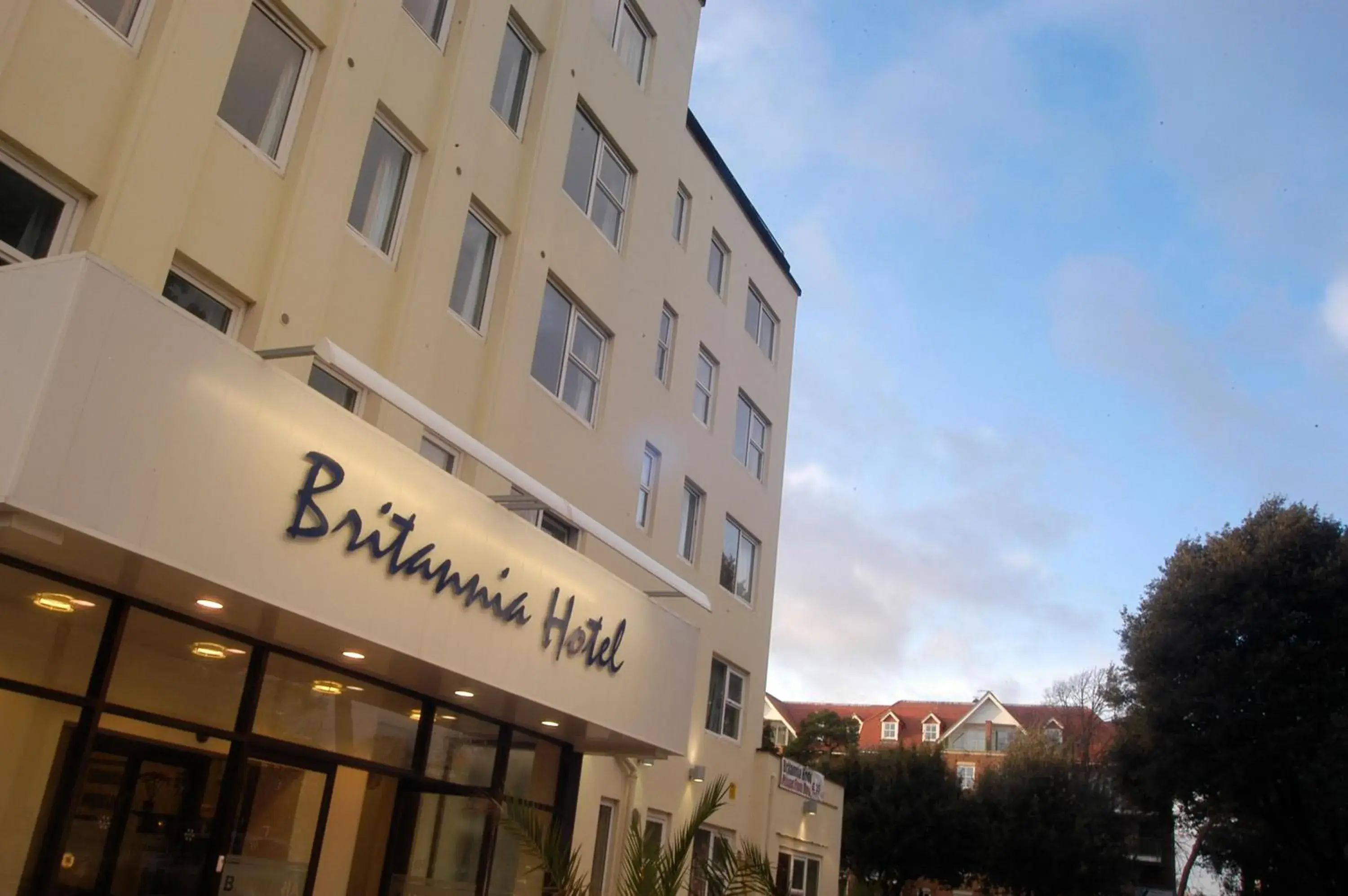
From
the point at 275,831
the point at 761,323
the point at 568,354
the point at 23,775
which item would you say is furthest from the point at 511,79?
the point at 761,323

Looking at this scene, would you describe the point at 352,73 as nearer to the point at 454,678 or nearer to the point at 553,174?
the point at 553,174

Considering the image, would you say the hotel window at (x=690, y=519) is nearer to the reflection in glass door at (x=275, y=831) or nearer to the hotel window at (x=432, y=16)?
the hotel window at (x=432, y=16)

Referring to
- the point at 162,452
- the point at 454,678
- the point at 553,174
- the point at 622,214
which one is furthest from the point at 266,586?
the point at 622,214

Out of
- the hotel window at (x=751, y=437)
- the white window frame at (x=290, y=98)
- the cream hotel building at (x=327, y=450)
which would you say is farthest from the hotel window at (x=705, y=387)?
the white window frame at (x=290, y=98)

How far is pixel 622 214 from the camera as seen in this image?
1550cm

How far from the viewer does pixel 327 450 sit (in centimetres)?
755

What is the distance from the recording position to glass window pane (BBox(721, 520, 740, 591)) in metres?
18.9

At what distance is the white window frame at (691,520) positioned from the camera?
58.1ft

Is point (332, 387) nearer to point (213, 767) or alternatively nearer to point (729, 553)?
point (213, 767)

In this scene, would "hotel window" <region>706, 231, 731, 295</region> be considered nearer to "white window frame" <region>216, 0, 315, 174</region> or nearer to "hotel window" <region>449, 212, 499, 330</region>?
"hotel window" <region>449, 212, 499, 330</region>

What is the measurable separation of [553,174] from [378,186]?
3.08 m

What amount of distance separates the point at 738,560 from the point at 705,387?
3374 millimetres

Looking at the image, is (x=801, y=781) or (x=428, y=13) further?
(x=801, y=781)

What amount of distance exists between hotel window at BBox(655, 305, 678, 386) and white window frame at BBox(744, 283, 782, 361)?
3.53 m
